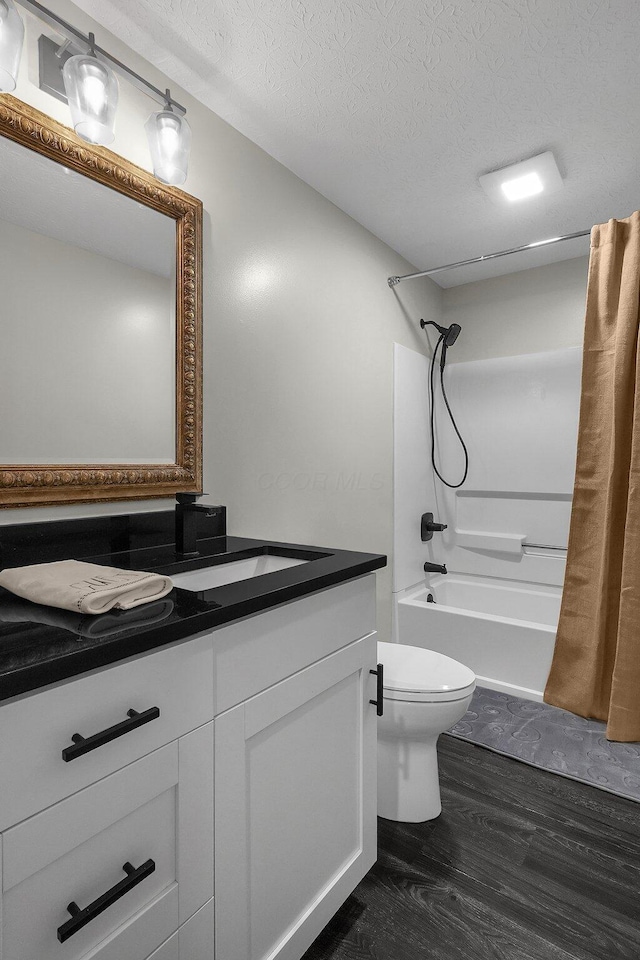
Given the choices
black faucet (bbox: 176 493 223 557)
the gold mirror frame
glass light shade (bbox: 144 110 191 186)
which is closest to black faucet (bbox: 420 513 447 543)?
the gold mirror frame

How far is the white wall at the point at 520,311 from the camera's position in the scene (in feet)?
9.47

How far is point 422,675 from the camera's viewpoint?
1695mm

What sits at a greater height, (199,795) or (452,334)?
(452,334)

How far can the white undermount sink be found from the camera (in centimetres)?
129

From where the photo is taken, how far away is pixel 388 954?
1.22 metres

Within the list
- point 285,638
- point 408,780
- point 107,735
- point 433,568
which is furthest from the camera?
point 433,568

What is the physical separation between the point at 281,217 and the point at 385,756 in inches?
77.2

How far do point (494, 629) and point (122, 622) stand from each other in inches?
84.9

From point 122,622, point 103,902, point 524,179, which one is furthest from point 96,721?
point 524,179

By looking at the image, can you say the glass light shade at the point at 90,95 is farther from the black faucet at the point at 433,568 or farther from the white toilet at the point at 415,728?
the black faucet at the point at 433,568

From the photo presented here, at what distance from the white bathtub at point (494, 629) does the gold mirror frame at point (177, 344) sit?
5.28 feet

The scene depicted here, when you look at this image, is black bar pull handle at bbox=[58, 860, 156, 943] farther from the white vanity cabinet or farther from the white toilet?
the white toilet

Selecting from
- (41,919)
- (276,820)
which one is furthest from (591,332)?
(41,919)

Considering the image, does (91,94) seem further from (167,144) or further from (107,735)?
(107,735)
